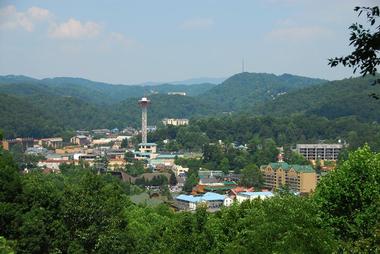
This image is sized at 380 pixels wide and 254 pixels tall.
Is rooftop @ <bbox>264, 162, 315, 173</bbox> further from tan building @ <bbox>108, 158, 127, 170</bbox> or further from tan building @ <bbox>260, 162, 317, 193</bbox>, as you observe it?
tan building @ <bbox>108, 158, 127, 170</bbox>

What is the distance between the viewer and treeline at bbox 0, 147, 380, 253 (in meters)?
8.52

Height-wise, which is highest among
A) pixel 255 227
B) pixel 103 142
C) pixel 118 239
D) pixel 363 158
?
pixel 363 158

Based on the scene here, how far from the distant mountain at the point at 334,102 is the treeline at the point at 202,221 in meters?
51.6

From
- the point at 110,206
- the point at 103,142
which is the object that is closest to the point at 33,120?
the point at 103,142

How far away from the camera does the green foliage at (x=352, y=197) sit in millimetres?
9891

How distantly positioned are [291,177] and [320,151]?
16618 mm

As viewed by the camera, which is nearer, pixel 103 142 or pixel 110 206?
pixel 110 206

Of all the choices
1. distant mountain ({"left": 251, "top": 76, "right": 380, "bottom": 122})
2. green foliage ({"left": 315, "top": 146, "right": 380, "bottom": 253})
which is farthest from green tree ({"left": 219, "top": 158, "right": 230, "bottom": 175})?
green foliage ({"left": 315, "top": 146, "right": 380, "bottom": 253})

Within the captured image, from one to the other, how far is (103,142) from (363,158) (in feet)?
226

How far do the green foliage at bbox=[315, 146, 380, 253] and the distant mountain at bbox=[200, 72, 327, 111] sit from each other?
412ft

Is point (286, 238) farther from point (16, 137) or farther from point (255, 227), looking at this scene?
point (16, 137)

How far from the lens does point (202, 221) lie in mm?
10953

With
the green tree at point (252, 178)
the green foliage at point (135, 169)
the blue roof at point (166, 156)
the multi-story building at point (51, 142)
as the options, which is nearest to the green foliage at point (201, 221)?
the green tree at point (252, 178)

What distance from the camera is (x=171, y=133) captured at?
74812mm
